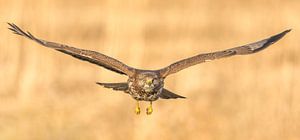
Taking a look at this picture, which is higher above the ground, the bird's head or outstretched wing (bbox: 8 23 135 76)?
outstretched wing (bbox: 8 23 135 76)

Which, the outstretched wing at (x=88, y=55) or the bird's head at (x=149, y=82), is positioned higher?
the outstretched wing at (x=88, y=55)

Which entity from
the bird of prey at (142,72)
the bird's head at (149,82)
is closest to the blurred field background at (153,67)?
the bird of prey at (142,72)

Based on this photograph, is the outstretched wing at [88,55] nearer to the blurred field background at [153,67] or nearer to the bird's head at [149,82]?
the bird's head at [149,82]

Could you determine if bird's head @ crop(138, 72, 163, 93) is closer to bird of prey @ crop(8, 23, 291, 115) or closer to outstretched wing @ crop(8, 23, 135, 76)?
bird of prey @ crop(8, 23, 291, 115)

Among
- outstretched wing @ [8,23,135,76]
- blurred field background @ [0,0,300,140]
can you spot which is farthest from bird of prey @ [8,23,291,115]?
blurred field background @ [0,0,300,140]

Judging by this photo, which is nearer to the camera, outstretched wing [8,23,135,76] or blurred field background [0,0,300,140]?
outstretched wing [8,23,135,76]

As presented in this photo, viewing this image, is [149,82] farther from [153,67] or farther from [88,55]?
[153,67]

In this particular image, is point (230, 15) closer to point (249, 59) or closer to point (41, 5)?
point (249, 59)
